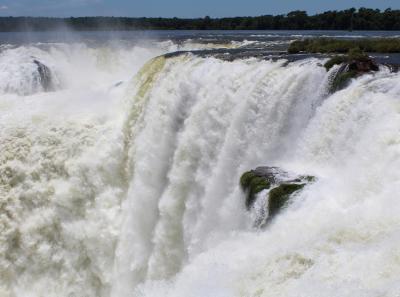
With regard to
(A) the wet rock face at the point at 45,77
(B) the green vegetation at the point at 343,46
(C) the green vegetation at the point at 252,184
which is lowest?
(A) the wet rock face at the point at 45,77

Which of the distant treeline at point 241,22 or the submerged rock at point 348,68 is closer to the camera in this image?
the submerged rock at point 348,68

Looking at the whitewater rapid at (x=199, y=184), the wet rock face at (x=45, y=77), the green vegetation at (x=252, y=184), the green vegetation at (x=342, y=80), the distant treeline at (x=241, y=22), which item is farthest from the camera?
the distant treeline at (x=241, y=22)

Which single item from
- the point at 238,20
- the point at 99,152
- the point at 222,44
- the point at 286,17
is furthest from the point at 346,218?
the point at 238,20

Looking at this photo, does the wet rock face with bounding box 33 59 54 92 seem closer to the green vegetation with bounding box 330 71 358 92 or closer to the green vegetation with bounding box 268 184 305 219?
the green vegetation with bounding box 330 71 358 92

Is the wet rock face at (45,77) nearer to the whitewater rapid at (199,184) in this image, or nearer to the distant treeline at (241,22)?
the whitewater rapid at (199,184)

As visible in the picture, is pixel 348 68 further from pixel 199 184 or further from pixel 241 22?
pixel 241 22

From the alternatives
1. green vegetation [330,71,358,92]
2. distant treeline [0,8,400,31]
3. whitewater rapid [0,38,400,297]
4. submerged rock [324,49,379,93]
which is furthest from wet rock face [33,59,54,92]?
distant treeline [0,8,400,31]

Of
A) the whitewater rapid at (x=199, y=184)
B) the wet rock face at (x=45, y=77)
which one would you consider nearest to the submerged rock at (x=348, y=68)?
the whitewater rapid at (x=199, y=184)

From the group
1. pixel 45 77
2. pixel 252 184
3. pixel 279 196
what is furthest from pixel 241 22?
pixel 279 196
